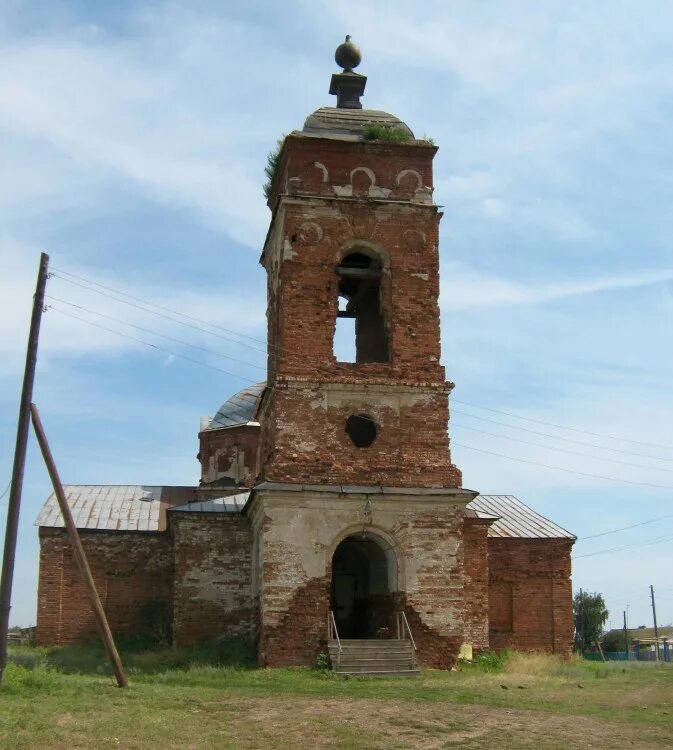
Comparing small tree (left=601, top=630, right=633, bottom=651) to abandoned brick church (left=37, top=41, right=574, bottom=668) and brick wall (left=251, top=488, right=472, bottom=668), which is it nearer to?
abandoned brick church (left=37, top=41, right=574, bottom=668)

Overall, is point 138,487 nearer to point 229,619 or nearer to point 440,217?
point 229,619

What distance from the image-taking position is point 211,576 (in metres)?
21.0

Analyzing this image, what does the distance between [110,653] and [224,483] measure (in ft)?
42.4

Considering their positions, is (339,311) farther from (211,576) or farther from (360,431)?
(211,576)

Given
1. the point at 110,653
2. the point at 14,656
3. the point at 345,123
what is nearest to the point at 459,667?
the point at 110,653

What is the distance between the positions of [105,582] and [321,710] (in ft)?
37.6

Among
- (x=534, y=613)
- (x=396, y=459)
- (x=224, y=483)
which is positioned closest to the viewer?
(x=396, y=459)

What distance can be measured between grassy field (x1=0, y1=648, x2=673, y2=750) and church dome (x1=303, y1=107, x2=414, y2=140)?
1020 centimetres

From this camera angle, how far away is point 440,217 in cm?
2042

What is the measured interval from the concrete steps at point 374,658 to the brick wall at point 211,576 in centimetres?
334

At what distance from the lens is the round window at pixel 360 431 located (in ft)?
63.9

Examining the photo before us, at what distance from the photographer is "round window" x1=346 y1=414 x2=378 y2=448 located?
19.5m

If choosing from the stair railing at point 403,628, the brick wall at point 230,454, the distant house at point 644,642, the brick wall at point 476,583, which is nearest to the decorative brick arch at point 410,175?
the brick wall at point 476,583

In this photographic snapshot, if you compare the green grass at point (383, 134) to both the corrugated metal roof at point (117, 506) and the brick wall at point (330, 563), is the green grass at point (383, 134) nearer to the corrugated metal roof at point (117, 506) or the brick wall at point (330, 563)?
the brick wall at point (330, 563)
